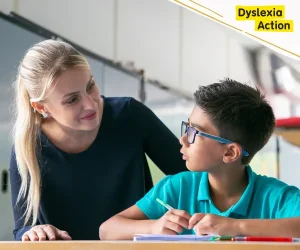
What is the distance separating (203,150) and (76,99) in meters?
0.39

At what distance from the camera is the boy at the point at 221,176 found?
1.28 m

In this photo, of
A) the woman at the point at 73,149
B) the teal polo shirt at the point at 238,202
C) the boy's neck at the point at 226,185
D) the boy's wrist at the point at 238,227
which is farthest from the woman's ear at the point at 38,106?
the boy's wrist at the point at 238,227

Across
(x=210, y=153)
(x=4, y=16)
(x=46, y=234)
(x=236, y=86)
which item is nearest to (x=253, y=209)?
(x=210, y=153)

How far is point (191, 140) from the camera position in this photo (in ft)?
4.35

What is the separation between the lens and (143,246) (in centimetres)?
84

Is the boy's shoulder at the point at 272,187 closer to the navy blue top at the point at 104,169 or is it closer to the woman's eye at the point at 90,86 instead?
the navy blue top at the point at 104,169

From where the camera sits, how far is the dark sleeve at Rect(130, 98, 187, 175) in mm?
1665

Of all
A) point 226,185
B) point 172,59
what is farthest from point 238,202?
point 172,59

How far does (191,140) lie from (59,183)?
0.47m

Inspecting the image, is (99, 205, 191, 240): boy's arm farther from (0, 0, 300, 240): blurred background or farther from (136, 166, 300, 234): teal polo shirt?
(0, 0, 300, 240): blurred background

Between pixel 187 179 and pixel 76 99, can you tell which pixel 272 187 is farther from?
pixel 76 99

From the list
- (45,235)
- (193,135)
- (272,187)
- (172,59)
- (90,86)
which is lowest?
(45,235)

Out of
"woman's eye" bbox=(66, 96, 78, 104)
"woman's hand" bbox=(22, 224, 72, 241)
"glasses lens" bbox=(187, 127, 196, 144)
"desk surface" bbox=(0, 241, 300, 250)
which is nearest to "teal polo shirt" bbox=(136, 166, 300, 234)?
"glasses lens" bbox=(187, 127, 196, 144)

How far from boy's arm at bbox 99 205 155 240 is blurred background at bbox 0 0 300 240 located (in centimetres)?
171
